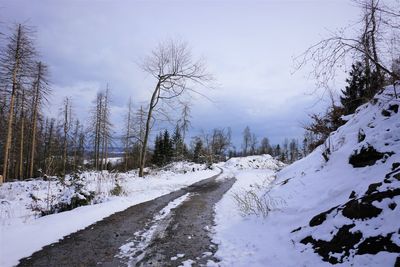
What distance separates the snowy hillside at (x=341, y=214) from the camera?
3.76 m

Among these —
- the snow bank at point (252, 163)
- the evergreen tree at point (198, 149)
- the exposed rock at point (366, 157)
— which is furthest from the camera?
the evergreen tree at point (198, 149)

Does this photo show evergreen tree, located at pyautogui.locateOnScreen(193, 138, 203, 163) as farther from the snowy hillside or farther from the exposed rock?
the exposed rock

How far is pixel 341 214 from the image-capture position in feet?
14.9

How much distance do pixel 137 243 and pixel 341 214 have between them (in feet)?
13.1

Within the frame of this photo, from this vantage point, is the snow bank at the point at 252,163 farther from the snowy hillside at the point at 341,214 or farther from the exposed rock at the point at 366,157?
the exposed rock at the point at 366,157

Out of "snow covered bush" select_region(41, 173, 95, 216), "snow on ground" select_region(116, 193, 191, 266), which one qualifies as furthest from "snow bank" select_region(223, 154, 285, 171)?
"snow on ground" select_region(116, 193, 191, 266)

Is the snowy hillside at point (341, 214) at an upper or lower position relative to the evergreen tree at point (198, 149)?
lower

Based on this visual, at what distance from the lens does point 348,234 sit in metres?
4.07

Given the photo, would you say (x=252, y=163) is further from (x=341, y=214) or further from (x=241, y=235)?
(x=341, y=214)

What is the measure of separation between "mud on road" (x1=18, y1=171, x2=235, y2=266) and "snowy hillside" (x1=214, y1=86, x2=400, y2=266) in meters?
0.54

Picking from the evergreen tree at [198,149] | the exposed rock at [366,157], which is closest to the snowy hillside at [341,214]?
the exposed rock at [366,157]

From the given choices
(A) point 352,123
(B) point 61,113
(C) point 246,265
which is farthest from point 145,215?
(B) point 61,113

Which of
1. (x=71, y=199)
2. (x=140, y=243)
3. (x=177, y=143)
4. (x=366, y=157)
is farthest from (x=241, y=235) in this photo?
(x=177, y=143)

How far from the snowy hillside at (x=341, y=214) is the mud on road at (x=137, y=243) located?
1.77 ft
